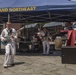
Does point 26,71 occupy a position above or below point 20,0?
below

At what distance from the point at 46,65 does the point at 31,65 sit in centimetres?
65

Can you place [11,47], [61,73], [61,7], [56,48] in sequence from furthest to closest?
[56,48]
[61,7]
[11,47]
[61,73]

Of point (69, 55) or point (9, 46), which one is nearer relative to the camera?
point (9, 46)

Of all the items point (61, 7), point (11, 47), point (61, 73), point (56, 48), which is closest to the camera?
point (61, 73)

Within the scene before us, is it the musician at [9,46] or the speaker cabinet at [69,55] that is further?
the speaker cabinet at [69,55]

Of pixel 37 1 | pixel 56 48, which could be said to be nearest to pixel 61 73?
pixel 37 1

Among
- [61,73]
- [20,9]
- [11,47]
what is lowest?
[61,73]

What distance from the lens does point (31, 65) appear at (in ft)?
35.2

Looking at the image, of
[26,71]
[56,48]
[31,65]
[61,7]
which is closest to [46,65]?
[31,65]

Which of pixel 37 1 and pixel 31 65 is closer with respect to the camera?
pixel 31 65

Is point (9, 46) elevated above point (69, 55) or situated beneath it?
elevated above

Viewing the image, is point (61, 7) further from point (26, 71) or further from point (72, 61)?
point (26, 71)

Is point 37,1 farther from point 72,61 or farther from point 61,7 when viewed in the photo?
point 72,61

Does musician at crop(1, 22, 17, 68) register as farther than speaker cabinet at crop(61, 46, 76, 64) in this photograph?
No
